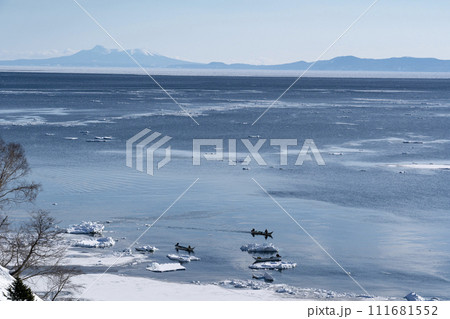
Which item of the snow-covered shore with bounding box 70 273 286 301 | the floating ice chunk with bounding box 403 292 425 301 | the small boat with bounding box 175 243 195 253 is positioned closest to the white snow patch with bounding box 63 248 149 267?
the snow-covered shore with bounding box 70 273 286 301

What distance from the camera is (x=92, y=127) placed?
117 feet

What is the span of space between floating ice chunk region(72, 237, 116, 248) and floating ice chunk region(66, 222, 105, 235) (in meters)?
0.52

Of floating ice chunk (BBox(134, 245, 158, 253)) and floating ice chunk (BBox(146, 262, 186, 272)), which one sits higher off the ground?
floating ice chunk (BBox(134, 245, 158, 253))

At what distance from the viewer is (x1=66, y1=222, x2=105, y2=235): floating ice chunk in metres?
15.9

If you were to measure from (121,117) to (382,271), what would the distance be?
28958 mm

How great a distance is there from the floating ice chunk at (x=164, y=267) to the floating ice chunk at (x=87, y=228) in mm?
2437

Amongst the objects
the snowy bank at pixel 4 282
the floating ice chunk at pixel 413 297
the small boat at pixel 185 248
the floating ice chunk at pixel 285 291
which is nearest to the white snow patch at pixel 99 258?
the small boat at pixel 185 248

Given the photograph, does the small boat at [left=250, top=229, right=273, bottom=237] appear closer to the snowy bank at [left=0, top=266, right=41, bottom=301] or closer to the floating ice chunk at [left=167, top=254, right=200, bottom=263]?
the floating ice chunk at [left=167, top=254, right=200, bottom=263]

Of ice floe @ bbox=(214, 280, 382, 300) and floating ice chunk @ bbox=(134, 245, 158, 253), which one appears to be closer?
ice floe @ bbox=(214, 280, 382, 300)

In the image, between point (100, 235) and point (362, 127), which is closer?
point (100, 235)

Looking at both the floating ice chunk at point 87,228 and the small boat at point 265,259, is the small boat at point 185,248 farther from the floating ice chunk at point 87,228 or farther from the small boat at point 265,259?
the floating ice chunk at point 87,228
